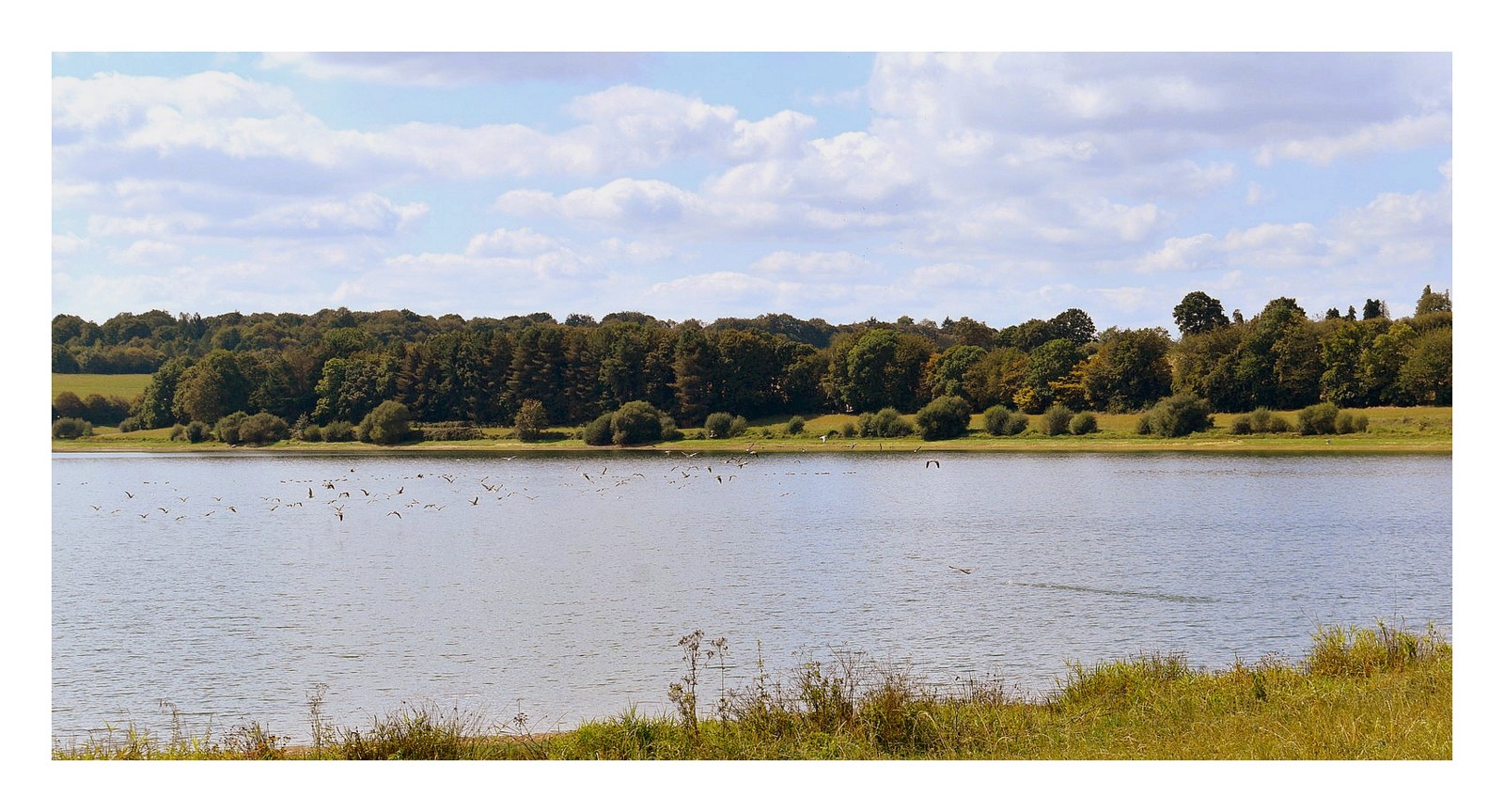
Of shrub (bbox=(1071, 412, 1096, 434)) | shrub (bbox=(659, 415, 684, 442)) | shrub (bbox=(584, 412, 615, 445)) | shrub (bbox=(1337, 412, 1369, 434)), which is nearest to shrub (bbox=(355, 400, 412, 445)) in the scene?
shrub (bbox=(584, 412, 615, 445))

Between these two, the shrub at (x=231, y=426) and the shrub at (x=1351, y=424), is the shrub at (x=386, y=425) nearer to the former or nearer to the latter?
the shrub at (x=231, y=426)

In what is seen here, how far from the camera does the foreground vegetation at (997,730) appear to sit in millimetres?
10500

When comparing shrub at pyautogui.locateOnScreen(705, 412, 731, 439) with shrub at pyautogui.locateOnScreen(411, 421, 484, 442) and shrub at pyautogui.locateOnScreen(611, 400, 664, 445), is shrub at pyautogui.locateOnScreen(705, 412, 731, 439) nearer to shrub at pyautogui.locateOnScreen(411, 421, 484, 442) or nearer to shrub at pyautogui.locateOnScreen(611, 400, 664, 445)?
shrub at pyautogui.locateOnScreen(611, 400, 664, 445)

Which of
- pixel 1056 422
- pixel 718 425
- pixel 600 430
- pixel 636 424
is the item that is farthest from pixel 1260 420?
pixel 600 430

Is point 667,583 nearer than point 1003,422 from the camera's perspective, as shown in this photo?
Yes

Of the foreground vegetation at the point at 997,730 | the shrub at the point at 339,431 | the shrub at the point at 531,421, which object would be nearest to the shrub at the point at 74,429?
the shrub at the point at 339,431

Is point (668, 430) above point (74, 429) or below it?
below

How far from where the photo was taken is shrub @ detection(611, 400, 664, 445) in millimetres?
71375

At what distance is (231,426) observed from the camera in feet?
287

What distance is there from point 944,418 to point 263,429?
1859 inches

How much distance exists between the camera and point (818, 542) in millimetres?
38406

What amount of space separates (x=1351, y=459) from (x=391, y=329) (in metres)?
62.7

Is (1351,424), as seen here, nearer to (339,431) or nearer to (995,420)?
(995,420)

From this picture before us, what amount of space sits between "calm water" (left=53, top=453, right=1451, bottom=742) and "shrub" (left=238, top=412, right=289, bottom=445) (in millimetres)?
20882
